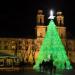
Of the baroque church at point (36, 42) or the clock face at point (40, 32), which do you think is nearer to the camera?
the baroque church at point (36, 42)

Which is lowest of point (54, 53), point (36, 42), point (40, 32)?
point (54, 53)

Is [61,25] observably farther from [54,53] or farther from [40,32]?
[54,53]

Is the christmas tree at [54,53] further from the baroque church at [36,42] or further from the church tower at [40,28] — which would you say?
the church tower at [40,28]

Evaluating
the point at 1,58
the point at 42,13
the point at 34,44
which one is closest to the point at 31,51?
the point at 34,44

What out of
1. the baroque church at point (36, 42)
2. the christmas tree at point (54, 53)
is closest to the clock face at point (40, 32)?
the baroque church at point (36, 42)

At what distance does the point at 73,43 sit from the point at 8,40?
12336 millimetres

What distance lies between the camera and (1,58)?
58188mm

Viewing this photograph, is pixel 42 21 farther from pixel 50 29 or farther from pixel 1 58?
pixel 1 58

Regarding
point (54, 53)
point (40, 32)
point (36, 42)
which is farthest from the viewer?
point (36, 42)

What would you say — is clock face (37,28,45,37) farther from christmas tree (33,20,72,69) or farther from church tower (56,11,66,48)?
christmas tree (33,20,72,69)

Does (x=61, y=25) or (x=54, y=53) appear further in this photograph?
(x=61, y=25)

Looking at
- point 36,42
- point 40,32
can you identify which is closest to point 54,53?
point 40,32

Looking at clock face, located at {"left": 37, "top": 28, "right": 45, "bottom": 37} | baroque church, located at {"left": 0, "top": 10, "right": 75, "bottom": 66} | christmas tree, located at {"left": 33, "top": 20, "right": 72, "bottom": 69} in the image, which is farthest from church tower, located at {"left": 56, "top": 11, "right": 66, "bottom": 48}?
christmas tree, located at {"left": 33, "top": 20, "right": 72, "bottom": 69}

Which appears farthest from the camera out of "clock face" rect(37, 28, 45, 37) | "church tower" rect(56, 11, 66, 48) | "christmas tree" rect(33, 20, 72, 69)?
"clock face" rect(37, 28, 45, 37)
